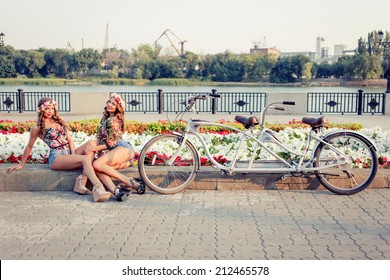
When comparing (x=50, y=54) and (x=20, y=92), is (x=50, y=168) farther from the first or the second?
(x=50, y=54)

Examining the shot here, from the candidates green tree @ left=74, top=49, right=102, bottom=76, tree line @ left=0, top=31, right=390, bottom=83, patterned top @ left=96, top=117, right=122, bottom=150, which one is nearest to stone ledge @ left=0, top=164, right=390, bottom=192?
patterned top @ left=96, top=117, right=122, bottom=150

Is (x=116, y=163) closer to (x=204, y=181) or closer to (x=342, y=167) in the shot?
(x=204, y=181)

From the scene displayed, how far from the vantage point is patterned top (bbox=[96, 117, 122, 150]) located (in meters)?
6.62

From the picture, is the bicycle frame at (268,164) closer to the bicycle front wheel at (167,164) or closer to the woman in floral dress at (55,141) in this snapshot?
the bicycle front wheel at (167,164)

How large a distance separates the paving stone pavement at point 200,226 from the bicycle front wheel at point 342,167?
140 mm

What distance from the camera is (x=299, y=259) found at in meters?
4.22

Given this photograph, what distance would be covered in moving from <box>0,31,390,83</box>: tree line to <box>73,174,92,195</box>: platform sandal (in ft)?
143

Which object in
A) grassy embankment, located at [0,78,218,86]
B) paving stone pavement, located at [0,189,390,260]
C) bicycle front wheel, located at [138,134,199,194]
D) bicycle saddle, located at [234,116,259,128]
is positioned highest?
grassy embankment, located at [0,78,218,86]

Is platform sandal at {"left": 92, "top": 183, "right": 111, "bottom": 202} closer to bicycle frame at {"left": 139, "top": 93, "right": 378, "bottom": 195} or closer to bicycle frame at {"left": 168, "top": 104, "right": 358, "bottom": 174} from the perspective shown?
bicycle frame at {"left": 139, "top": 93, "right": 378, "bottom": 195}

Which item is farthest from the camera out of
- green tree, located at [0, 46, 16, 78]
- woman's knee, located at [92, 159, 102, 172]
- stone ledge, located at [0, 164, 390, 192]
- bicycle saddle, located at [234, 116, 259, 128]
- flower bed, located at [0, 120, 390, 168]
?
green tree, located at [0, 46, 16, 78]

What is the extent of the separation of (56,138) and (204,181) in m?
1.99

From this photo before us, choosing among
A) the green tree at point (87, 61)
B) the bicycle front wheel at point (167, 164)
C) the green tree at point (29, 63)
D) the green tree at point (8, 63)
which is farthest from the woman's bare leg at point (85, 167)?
the green tree at point (87, 61)
